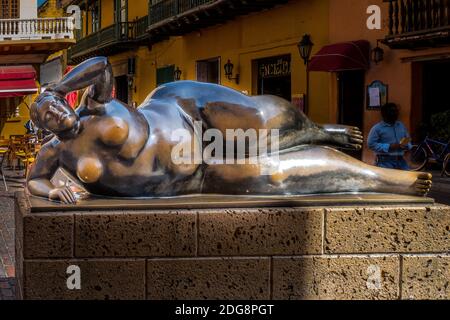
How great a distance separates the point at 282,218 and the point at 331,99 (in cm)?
1594

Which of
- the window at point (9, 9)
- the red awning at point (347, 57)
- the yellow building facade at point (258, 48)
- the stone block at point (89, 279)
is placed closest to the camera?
the stone block at point (89, 279)

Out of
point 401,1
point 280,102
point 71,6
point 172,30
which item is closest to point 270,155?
point 280,102

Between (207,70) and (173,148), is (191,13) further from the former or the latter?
(173,148)

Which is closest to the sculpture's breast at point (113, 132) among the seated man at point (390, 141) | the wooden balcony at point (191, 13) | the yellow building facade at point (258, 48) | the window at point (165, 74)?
the seated man at point (390, 141)

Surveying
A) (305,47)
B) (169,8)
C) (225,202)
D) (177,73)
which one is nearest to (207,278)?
(225,202)

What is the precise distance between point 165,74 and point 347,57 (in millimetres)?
13263

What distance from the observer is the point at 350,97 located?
18.2 m

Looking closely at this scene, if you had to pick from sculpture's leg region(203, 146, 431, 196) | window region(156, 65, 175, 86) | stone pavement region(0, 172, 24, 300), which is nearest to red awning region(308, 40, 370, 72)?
stone pavement region(0, 172, 24, 300)

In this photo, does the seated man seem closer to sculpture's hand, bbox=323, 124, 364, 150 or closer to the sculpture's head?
sculpture's hand, bbox=323, 124, 364, 150

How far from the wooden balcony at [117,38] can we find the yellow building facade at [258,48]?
62 centimetres

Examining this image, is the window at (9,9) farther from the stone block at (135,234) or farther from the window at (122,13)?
the stone block at (135,234)

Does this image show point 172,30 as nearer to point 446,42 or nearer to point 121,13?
point 121,13

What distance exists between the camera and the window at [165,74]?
93.3ft

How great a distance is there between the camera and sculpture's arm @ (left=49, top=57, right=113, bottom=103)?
2.71m
